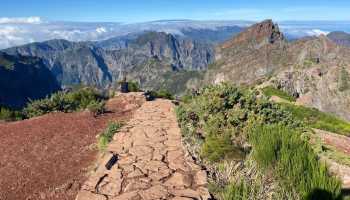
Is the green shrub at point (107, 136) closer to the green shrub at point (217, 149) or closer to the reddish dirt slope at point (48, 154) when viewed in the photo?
the reddish dirt slope at point (48, 154)

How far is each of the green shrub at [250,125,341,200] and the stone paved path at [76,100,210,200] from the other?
1.43 meters

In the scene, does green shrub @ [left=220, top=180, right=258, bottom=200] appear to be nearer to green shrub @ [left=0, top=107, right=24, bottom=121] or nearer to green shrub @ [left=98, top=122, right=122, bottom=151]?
green shrub @ [left=98, top=122, right=122, bottom=151]

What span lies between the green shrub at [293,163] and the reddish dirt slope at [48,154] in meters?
4.29

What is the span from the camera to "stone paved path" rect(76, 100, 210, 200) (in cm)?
820

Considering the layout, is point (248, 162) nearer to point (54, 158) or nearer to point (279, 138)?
point (279, 138)

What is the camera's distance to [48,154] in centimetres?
1269

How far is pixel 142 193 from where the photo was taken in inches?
321

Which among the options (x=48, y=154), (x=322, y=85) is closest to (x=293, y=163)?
(x=48, y=154)

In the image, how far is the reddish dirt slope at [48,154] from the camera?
32.2 ft

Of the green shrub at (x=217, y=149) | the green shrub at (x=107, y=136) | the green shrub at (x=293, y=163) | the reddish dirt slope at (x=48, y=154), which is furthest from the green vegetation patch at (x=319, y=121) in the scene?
the green shrub at (x=293, y=163)

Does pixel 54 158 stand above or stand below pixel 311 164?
below

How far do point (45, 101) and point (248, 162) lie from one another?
16.2 meters

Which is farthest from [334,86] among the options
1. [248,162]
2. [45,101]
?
[248,162]

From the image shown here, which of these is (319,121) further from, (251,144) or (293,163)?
(293,163)
